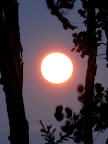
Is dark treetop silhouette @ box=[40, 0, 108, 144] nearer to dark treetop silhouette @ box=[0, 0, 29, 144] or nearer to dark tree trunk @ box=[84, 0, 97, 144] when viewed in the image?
dark tree trunk @ box=[84, 0, 97, 144]

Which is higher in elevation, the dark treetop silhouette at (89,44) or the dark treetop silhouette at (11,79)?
the dark treetop silhouette at (89,44)

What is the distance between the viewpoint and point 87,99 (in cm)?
546

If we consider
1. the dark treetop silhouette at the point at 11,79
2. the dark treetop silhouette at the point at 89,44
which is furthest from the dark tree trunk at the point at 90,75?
the dark treetop silhouette at the point at 11,79

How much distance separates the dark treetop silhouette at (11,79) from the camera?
7.12ft

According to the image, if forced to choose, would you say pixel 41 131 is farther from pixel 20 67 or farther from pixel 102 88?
pixel 102 88

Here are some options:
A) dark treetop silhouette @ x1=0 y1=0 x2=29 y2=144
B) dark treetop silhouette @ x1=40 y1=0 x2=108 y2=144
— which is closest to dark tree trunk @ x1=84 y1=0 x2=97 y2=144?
dark treetop silhouette @ x1=40 y1=0 x2=108 y2=144

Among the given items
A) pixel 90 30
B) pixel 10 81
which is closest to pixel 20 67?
pixel 10 81

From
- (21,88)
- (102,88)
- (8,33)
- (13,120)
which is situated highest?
(102,88)

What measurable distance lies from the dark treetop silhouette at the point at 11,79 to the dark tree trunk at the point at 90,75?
3354 millimetres

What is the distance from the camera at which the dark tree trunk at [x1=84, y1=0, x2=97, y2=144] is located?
5.45m

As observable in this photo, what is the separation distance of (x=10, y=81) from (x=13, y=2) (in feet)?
2.39

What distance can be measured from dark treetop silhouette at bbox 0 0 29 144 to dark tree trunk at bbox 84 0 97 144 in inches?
132

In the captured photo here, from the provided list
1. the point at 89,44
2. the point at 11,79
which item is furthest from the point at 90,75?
the point at 11,79

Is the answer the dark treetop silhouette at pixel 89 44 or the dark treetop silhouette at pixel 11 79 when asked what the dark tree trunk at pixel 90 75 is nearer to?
the dark treetop silhouette at pixel 89 44
